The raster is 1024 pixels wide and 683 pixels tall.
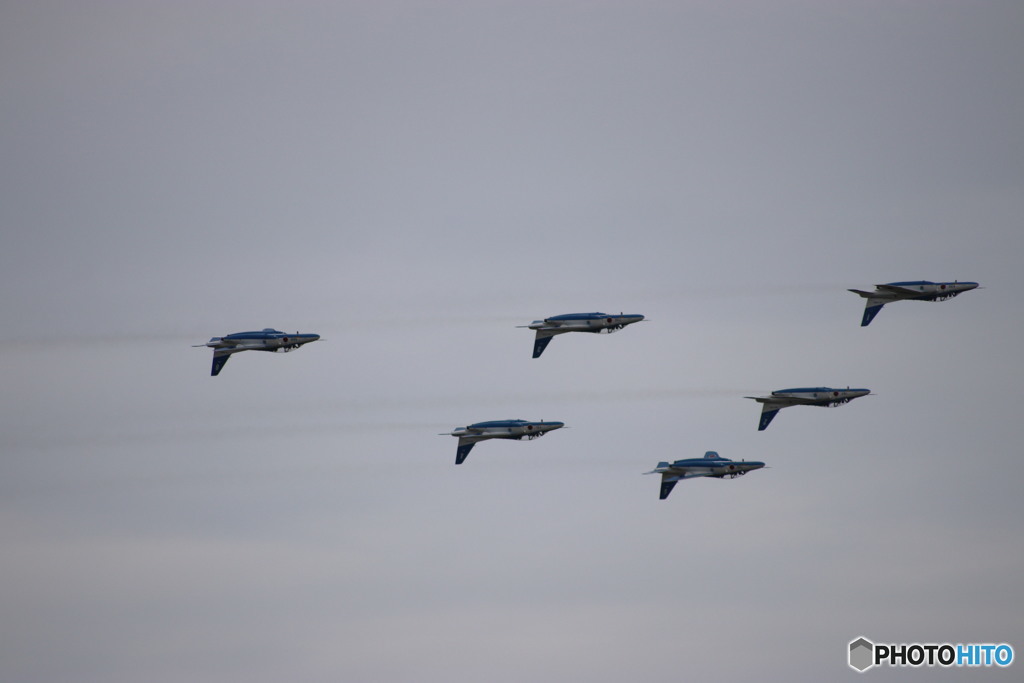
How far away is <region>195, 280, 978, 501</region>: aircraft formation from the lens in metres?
187

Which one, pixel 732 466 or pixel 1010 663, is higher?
pixel 732 466

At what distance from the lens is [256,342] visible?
187625 mm

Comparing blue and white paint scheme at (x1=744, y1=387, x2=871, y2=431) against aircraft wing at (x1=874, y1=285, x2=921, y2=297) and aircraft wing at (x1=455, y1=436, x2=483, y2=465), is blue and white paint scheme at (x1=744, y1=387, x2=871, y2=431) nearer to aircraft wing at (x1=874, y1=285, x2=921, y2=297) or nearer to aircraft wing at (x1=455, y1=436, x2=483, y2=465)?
aircraft wing at (x1=874, y1=285, x2=921, y2=297)

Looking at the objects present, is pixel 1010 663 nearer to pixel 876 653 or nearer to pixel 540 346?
pixel 876 653

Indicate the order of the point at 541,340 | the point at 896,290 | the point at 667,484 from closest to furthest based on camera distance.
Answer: the point at 896,290, the point at 541,340, the point at 667,484

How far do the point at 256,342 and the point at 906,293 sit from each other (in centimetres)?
6580

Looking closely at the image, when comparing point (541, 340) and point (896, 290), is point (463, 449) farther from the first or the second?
point (896, 290)

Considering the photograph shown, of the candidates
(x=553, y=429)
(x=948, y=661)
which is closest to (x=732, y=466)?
(x=553, y=429)

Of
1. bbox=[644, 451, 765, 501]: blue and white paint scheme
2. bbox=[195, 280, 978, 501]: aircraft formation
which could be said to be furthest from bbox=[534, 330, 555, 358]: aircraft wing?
bbox=[644, 451, 765, 501]: blue and white paint scheme

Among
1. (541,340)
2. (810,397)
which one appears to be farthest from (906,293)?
(541,340)

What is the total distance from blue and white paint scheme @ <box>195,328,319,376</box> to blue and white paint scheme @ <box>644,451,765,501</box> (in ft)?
133

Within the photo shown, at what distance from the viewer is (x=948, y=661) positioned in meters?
174

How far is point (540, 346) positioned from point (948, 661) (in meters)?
51.3

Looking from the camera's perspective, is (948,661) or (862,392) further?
(862,392)
